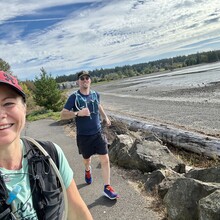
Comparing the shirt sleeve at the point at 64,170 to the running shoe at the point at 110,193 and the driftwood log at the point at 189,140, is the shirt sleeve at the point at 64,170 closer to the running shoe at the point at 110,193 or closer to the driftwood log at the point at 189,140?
the running shoe at the point at 110,193

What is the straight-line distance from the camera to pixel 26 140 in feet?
6.66

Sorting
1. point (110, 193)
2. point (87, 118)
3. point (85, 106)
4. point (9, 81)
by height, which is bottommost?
point (110, 193)

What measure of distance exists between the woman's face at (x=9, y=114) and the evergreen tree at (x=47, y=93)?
1042 inches

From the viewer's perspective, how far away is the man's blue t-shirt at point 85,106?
5.70 meters

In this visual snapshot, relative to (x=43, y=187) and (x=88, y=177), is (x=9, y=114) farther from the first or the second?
(x=88, y=177)

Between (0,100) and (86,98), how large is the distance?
3930 millimetres

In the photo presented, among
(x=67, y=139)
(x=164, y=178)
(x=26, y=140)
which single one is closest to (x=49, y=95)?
(x=67, y=139)

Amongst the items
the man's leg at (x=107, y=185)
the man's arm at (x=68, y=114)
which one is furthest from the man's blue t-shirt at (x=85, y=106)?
the man's leg at (x=107, y=185)

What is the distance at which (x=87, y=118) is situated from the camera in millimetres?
5859

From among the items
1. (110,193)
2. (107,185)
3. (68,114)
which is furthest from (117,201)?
(68,114)

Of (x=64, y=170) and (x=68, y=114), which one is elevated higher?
(x=64, y=170)

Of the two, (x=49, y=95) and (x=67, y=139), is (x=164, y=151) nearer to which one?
(x=67, y=139)

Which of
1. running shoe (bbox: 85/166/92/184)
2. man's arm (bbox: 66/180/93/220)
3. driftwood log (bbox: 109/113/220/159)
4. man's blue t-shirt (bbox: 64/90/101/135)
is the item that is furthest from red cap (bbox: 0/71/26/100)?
driftwood log (bbox: 109/113/220/159)

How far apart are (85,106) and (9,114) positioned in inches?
153
